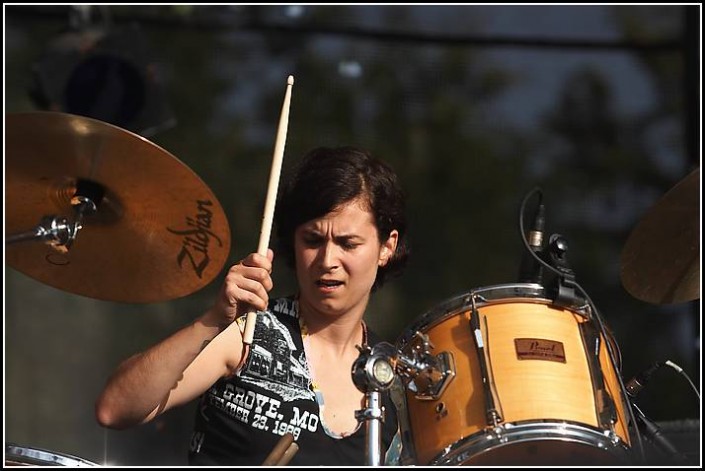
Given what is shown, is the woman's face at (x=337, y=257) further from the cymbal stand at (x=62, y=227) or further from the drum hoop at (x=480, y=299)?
the cymbal stand at (x=62, y=227)

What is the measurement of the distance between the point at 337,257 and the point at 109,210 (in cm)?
49

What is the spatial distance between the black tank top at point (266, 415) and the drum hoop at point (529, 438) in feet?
0.81

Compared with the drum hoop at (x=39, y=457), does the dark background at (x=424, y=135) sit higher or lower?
higher

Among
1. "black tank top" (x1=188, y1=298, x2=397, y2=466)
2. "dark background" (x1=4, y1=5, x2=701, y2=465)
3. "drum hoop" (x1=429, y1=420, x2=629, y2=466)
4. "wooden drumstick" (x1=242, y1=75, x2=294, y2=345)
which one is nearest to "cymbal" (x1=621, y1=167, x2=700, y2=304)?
"drum hoop" (x1=429, y1=420, x2=629, y2=466)

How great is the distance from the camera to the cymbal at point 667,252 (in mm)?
2328

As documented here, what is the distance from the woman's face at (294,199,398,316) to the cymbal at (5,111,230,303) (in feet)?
0.60

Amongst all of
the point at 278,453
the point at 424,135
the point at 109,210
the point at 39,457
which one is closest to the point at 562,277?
the point at 278,453

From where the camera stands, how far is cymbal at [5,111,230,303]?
84.8 inches

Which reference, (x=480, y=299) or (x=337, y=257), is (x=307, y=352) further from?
(x=480, y=299)

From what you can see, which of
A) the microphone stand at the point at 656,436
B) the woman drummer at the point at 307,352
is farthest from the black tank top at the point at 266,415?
the microphone stand at the point at 656,436

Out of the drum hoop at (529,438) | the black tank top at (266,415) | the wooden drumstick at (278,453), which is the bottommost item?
the wooden drumstick at (278,453)

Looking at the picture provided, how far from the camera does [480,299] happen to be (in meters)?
2.26

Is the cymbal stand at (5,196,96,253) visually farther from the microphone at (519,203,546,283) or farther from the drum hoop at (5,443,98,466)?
the microphone at (519,203,546,283)

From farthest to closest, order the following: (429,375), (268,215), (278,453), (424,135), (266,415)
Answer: (424,135) < (266,415) < (429,375) < (268,215) < (278,453)
